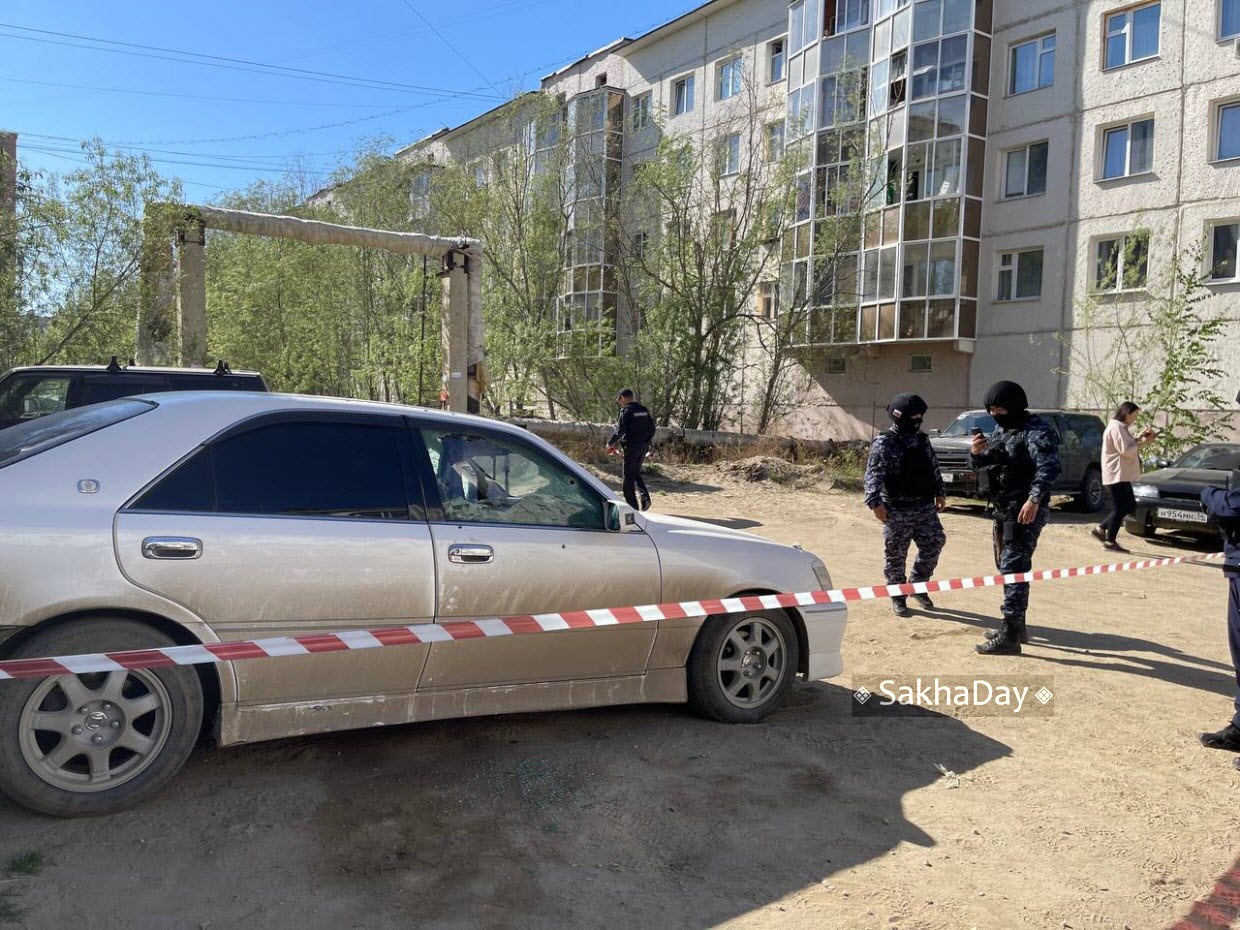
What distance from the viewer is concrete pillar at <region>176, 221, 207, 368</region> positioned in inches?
632

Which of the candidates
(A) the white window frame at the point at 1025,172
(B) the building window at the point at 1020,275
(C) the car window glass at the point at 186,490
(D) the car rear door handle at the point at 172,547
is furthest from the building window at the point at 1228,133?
(D) the car rear door handle at the point at 172,547

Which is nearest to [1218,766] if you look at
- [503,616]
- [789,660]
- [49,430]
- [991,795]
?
[991,795]

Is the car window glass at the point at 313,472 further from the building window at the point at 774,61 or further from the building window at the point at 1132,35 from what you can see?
the building window at the point at 774,61

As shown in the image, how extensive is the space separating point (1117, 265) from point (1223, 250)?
2169 millimetres

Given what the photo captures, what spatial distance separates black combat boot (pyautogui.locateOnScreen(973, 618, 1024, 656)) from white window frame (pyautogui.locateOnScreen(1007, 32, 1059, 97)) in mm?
22427

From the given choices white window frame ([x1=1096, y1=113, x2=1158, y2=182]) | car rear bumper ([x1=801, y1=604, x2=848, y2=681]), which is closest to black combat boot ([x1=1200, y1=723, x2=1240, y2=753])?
car rear bumper ([x1=801, y1=604, x2=848, y2=681])

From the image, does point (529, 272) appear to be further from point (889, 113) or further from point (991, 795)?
point (991, 795)

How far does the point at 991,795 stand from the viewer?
4.17m

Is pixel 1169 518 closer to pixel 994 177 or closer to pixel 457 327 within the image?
pixel 457 327

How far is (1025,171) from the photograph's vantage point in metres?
25.2

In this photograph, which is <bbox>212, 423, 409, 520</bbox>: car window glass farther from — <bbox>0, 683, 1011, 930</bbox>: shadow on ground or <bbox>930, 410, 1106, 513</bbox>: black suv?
<bbox>930, 410, 1106, 513</bbox>: black suv

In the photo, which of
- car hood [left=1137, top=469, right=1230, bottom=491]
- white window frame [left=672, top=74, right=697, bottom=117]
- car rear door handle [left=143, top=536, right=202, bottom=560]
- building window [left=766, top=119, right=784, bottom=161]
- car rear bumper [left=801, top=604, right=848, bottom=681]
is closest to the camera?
car rear door handle [left=143, top=536, right=202, bottom=560]

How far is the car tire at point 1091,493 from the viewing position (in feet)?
54.4

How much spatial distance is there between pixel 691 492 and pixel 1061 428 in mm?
6537
